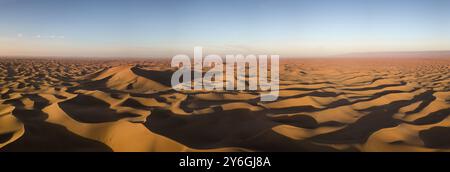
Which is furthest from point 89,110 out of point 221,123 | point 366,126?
point 366,126

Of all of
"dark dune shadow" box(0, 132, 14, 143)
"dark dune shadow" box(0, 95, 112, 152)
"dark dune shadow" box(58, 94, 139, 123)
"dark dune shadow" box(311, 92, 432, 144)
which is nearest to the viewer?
"dark dune shadow" box(0, 95, 112, 152)

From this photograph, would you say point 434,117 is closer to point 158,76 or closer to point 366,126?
point 366,126

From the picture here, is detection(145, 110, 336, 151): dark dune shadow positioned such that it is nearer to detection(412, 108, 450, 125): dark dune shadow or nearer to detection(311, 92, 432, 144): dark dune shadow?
detection(311, 92, 432, 144): dark dune shadow

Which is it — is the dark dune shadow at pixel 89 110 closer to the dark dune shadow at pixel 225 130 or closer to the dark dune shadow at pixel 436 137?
the dark dune shadow at pixel 225 130

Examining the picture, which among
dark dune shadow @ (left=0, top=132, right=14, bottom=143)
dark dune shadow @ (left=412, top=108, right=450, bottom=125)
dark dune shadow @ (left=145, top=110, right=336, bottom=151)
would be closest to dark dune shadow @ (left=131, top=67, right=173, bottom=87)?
dark dune shadow @ (left=145, top=110, right=336, bottom=151)
